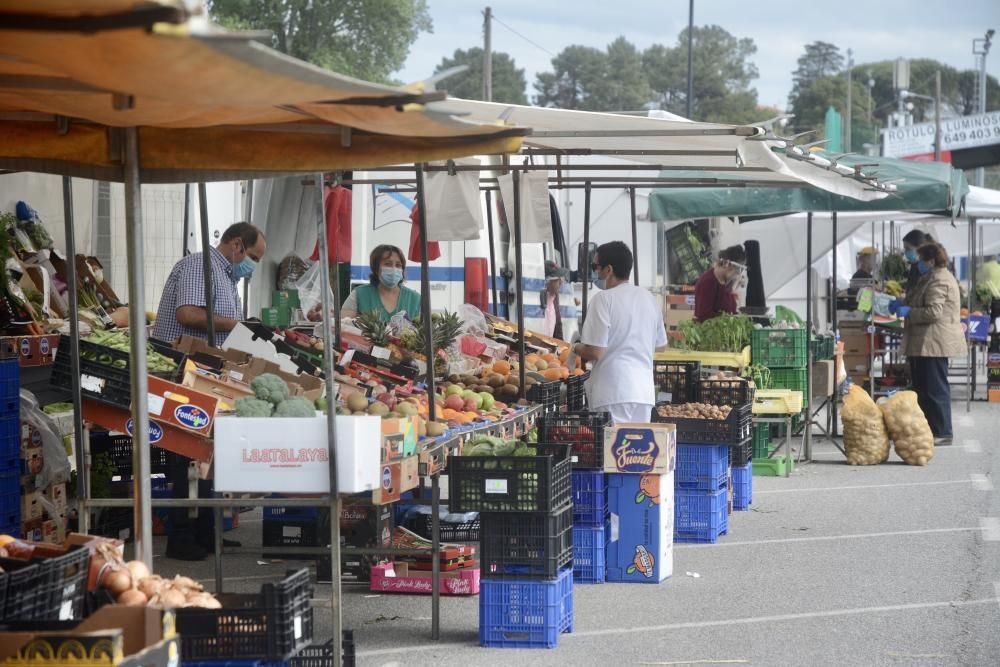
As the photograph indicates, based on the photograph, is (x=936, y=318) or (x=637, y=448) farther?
(x=936, y=318)

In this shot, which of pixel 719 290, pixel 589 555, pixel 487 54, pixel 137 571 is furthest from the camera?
pixel 487 54

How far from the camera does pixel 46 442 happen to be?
25.9ft

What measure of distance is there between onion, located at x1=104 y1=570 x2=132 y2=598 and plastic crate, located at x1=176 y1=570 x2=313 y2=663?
0.72 ft

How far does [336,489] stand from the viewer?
5.52 metres

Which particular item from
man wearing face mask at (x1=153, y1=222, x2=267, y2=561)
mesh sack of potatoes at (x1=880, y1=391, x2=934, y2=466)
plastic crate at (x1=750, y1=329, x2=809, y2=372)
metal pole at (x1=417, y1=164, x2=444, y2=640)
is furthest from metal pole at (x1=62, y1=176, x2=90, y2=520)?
mesh sack of potatoes at (x1=880, y1=391, x2=934, y2=466)

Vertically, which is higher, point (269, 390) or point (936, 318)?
point (936, 318)

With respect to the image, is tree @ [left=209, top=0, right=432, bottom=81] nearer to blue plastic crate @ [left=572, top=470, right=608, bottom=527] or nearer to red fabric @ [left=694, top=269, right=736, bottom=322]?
red fabric @ [left=694, top=269, right=736, bottom=322]

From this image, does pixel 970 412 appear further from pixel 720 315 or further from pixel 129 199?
pixel 129 199

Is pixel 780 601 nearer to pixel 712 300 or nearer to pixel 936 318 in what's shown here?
pixel 712 300

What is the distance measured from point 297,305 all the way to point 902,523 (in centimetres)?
734

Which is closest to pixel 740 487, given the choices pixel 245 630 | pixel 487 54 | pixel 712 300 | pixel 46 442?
pixel 712 300

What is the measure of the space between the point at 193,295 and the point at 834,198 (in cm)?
735

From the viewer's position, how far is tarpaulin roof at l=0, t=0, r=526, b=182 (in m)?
3.34

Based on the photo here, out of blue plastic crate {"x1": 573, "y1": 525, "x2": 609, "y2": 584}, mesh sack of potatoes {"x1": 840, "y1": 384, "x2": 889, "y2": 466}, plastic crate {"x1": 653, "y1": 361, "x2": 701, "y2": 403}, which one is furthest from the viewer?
mesh sack of potatoes {"x1": 840, "y1": 384, "x2": 889, "y2": 466}
